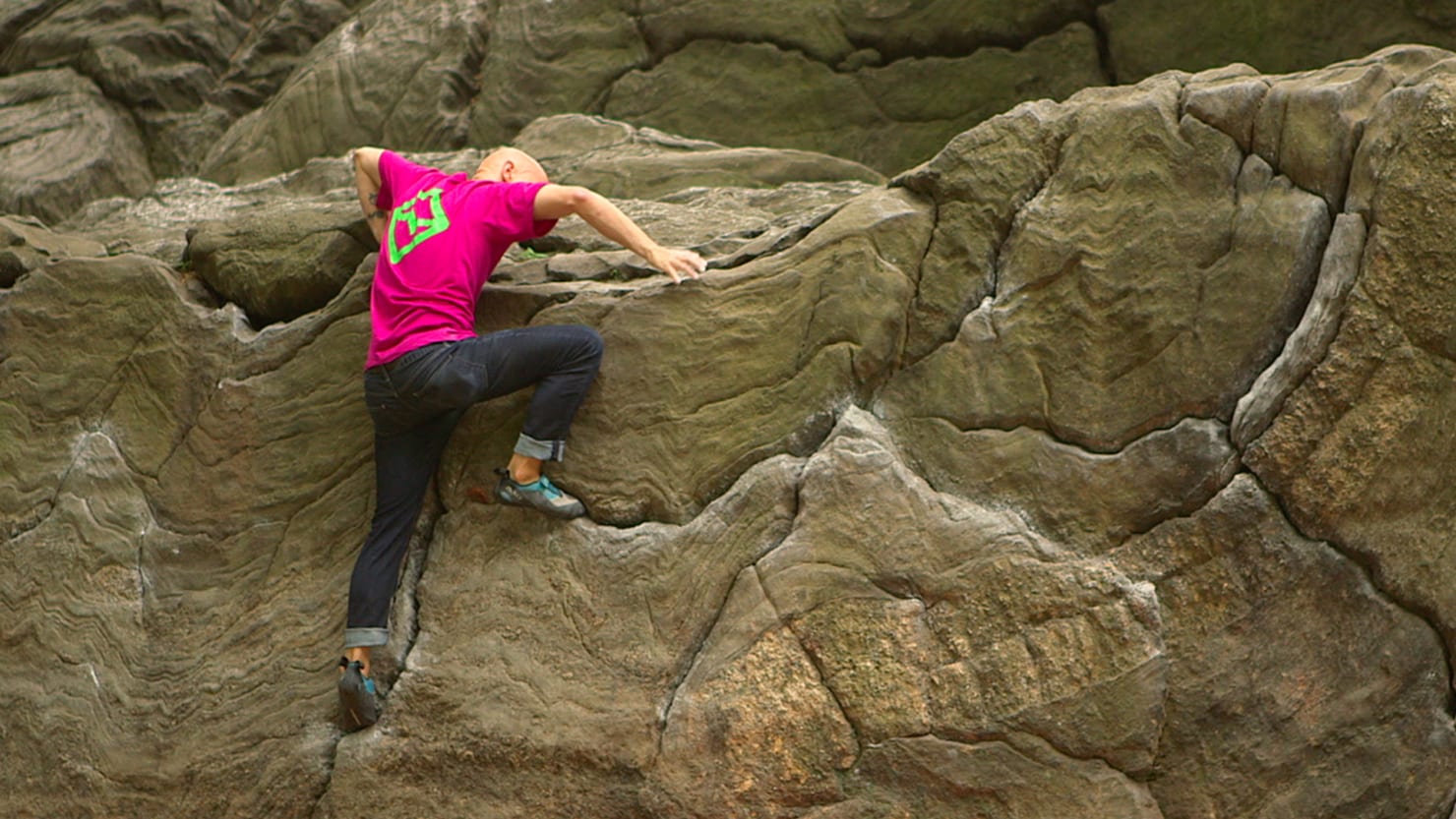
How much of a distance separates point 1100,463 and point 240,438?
9.73 ft

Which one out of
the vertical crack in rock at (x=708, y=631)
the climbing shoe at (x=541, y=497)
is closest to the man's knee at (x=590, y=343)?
the climbing shoe at (x=541, y=497)

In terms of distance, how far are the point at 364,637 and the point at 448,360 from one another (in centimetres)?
92

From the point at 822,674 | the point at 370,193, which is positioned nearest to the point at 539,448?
→ the point at 822,674

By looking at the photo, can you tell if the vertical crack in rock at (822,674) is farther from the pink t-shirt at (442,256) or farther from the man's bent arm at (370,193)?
the man's bent arm at (370,193)

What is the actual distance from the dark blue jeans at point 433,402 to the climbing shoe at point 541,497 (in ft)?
0.38

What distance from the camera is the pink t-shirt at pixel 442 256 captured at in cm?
461

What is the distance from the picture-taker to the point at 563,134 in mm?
6539

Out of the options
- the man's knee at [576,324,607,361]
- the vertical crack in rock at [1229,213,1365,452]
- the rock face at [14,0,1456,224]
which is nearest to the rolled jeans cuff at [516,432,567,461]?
the man's knee at [576,324,607,361]

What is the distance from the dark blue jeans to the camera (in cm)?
453

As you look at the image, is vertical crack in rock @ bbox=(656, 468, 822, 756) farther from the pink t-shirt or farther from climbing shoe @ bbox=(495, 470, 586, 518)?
the pink t-shirt

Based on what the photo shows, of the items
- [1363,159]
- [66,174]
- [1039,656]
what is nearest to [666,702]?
[1039,656]

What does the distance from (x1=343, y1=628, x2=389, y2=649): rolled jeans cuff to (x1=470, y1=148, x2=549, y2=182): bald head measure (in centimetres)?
153

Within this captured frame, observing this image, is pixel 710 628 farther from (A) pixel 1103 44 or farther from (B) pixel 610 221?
(A) pixel 1103 44

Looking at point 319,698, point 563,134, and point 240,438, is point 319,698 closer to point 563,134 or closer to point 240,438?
point 240,438
